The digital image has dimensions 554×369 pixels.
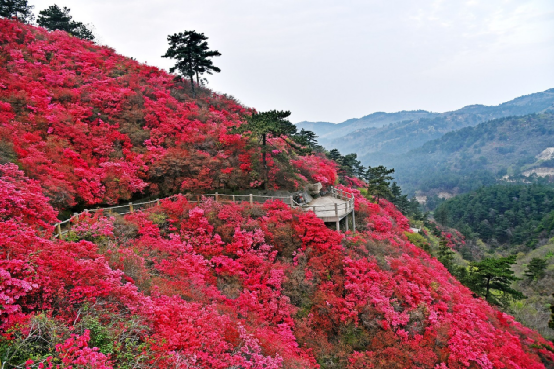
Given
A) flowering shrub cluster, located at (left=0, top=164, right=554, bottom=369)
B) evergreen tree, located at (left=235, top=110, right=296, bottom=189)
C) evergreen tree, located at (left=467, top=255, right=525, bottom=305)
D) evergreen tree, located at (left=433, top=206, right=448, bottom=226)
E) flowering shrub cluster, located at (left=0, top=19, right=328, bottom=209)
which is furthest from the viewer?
evergreen tree, located at (left=433, top=206, right=448, bottom=226)

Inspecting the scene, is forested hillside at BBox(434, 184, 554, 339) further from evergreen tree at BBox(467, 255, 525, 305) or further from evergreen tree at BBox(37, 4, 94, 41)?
evergreen tree at BBox(37, 4, 94, 41)

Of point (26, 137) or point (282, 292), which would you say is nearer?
point (282, 292)

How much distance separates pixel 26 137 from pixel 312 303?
1607 centimetres

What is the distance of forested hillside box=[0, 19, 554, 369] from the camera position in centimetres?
666

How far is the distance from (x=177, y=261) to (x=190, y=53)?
1917 cm

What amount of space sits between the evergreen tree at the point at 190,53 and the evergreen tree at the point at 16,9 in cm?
1618

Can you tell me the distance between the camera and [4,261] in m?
6.21

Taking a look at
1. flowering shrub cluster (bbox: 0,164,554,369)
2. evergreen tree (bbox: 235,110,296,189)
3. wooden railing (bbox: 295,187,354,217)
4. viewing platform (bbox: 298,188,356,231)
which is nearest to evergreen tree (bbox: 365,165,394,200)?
viewing platform (bbox: 298,188,356,231)

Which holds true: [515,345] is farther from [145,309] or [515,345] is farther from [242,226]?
[145,309]

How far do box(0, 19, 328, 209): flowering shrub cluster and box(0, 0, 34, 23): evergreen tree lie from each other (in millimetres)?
6352

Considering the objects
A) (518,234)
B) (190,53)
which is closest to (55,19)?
(190,53)

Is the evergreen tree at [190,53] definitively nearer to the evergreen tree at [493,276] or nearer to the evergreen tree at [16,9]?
the evergreen tree at [16,9]

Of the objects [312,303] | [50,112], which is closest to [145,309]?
[312,303]

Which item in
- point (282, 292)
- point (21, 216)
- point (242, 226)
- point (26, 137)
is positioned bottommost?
point (282, 292)
